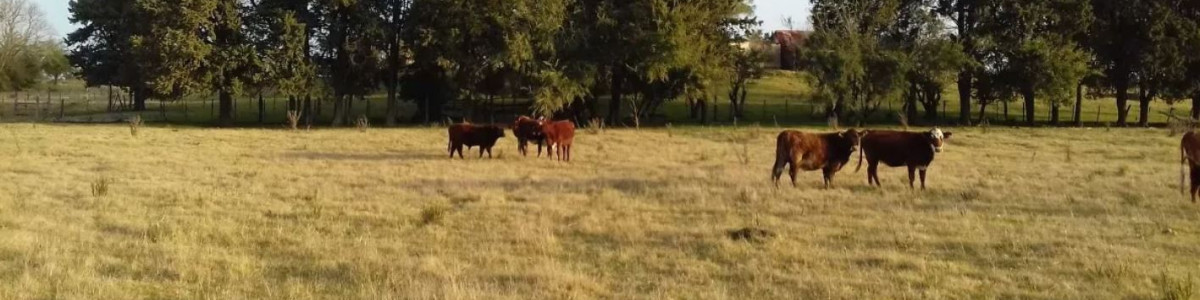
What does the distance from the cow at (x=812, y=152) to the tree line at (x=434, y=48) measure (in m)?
23.8

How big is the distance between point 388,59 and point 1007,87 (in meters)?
29.1

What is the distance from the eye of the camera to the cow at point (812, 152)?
49.9 ft

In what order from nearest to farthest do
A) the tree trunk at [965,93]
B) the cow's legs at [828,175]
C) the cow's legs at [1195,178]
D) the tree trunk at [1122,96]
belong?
the cow's legs at [1195,178] → the cow's legs at [828,175] → the tree trunk at [1122,96] → the tree trunk at [965,93]

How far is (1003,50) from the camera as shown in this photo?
41.9 m

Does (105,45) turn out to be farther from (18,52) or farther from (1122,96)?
(1122,96)

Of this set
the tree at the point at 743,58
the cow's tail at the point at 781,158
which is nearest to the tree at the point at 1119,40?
the tree at the point at 743,58

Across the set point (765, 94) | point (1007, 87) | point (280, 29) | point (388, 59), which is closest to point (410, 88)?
point (388, 59)

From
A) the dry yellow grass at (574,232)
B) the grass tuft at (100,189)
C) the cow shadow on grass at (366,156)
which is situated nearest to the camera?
the dry yellow grass at (574,232)

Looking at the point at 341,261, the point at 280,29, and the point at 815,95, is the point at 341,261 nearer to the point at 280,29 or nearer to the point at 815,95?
the point at 280,29

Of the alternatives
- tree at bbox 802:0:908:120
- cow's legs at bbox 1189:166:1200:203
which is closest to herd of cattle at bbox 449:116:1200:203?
cow's legs at bbox 1189:166:1200:203

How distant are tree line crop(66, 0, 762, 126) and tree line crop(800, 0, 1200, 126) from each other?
5542mm

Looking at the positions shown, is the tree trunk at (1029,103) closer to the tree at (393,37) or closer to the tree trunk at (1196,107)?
the tree trunk at (1196,107)

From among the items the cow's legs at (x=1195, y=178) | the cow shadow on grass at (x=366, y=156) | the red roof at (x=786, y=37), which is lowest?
the cow shadow on grass at (x=366, y=156)

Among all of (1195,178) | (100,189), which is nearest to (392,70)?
(100,189)
